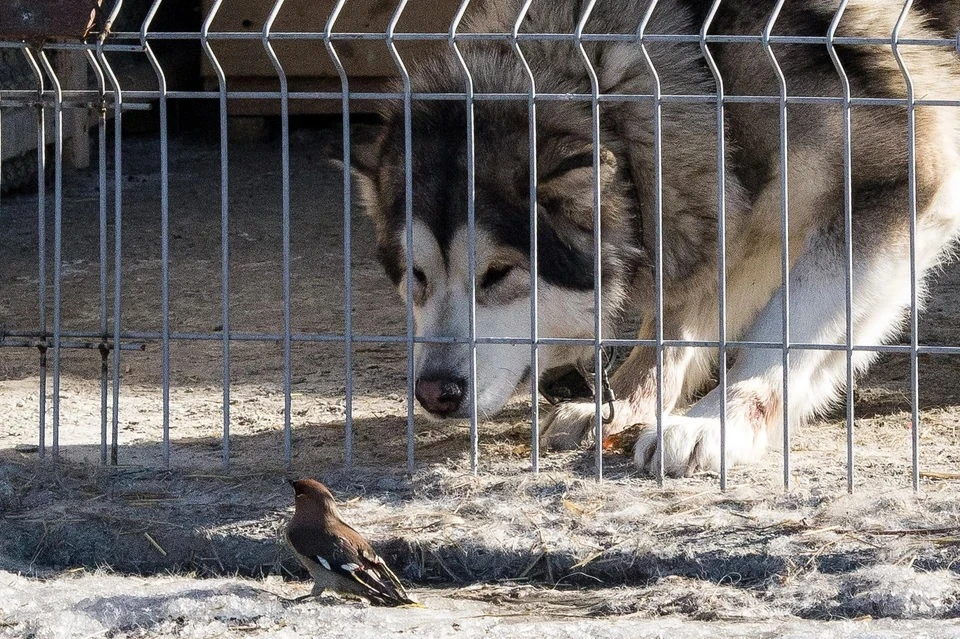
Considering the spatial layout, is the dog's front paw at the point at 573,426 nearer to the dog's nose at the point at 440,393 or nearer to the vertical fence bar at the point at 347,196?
the dog's nose at the point at 440,393

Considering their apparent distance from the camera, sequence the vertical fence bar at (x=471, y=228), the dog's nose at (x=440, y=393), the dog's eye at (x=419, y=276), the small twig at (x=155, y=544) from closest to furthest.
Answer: the small twig at (x=155, y=544) → the vertical fence bar at (x=471, y=228) → the dog's nose at (x=440, y=393) → the dog's eye at (x=419, y=276)

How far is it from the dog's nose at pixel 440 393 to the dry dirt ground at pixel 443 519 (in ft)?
0.50

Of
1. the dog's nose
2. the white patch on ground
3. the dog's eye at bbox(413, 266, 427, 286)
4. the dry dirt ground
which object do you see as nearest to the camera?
the white patch on ground

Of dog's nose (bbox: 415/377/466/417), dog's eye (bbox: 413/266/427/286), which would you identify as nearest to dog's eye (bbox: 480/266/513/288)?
dog's eye (bbox: 413/266/427/286)

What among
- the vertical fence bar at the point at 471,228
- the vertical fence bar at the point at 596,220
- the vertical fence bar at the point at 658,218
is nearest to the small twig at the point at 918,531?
the vertical fence bar at the point at 658,218

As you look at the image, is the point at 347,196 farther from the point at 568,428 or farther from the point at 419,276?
the point at 568,428

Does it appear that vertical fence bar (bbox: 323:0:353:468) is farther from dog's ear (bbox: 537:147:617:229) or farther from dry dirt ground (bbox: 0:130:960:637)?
dog's ear (bbox: 537:147:617:229)

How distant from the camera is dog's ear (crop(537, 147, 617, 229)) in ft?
10.7

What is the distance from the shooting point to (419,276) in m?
3.48

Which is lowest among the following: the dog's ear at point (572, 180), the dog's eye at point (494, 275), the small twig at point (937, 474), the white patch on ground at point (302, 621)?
the white patch on ground at point (302, 621)

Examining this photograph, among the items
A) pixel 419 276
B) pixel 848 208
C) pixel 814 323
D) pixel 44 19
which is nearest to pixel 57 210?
pixel 44 19

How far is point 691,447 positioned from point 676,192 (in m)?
0.75

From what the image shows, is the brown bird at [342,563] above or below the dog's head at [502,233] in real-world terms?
below

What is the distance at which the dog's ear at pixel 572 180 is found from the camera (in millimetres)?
3270
